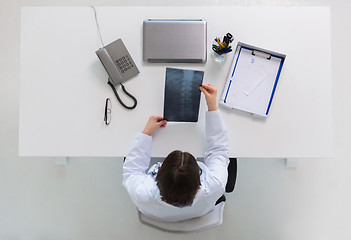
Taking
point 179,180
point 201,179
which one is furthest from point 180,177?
point 201,179

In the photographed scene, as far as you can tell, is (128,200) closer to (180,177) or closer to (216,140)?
(216,140)

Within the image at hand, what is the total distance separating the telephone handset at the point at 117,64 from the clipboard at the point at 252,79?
1.24 ft

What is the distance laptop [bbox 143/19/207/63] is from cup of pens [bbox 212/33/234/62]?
0.04m

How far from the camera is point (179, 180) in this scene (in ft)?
2.84

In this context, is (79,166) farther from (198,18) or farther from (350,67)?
(350,67)

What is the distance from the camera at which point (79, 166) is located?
1.82 meters

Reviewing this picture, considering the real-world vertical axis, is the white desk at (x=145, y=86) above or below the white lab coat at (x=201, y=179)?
above

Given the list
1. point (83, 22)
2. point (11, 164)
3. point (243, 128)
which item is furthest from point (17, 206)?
point (243, 128)

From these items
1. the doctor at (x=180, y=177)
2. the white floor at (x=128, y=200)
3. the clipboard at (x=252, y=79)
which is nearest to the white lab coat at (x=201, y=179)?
the doctor at (x=180, y=177)

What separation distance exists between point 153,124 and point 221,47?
15.7 inches

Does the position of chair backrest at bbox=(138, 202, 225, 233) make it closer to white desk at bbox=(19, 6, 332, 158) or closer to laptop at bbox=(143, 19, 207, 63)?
white desk at bbox=(19, 6, 332, 158)

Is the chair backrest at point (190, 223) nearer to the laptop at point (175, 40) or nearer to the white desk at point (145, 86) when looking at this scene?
the white desk at point (145, 86)

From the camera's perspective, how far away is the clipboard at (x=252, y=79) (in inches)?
47.6

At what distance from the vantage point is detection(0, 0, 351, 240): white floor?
70.4 inches
